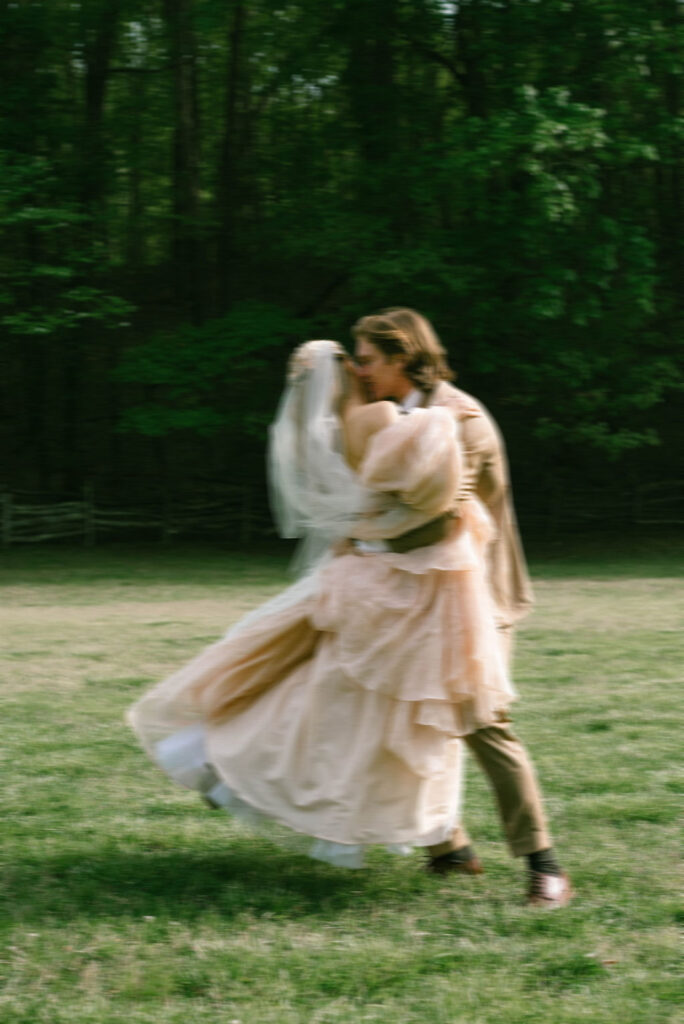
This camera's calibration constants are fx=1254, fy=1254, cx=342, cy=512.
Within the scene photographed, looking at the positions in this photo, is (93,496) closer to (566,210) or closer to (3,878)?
(566,210)

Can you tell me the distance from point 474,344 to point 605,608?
8898mm

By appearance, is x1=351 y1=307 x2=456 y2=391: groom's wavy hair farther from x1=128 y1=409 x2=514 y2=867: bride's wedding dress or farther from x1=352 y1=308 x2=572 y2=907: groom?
x1=128 y1=409 x2=514 y2=867: bride's wedding dress

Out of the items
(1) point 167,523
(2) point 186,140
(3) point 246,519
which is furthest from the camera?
(2) point 186,140

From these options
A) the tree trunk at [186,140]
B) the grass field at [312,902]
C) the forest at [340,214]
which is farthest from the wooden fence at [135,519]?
the grass field at [312,902]

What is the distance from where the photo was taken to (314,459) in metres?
3.97

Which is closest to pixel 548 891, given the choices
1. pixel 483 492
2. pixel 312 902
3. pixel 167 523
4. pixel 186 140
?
pixel 312 902

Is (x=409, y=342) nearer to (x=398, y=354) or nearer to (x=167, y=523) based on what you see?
(x=398, y=354)

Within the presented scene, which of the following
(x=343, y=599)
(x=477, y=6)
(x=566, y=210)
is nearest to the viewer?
(x=343, y=599)

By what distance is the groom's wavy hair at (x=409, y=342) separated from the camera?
391 cm

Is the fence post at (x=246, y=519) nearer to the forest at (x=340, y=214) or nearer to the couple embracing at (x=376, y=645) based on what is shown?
the forest at (x=340, y=214)

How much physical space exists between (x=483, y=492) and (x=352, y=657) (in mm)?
692

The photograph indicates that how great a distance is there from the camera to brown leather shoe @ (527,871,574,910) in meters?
3.77

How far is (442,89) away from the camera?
71.8 feet

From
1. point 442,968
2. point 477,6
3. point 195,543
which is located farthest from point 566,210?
point 442,968
